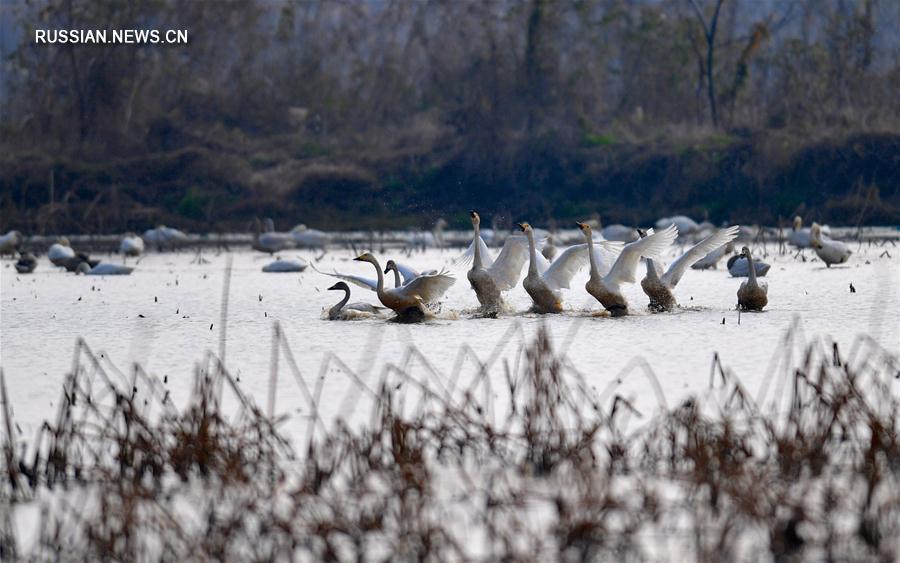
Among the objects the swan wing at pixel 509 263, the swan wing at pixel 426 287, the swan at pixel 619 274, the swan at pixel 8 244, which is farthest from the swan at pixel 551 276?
the swan at pixel 8 244

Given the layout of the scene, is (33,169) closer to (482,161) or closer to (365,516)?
(482,161)

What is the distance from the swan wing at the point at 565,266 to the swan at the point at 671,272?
517mm

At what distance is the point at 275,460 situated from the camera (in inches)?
184

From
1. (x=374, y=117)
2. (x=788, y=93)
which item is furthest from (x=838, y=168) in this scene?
(x=374, y=117)

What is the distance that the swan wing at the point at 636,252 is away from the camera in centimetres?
914

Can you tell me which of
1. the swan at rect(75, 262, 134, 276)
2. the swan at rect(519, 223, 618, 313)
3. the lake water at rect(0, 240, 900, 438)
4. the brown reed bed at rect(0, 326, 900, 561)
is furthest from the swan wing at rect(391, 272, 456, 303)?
the swan at rect(75, 262, 134, 276)

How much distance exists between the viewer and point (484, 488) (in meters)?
4.21

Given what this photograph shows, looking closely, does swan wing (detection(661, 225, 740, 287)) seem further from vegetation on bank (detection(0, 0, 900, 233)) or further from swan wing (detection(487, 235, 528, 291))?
vegetation on bank (detection(0, 0, 900, 233))

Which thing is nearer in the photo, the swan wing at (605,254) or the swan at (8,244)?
the swan wing at (605,254)

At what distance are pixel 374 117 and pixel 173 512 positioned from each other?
31.6 metres

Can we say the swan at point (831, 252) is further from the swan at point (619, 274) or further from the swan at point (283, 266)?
the swan at point (283, 266)

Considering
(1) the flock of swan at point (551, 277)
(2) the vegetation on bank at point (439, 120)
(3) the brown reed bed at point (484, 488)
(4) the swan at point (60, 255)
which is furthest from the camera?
(2) the vegetation on bank at point (439, 120)

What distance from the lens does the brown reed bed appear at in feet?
11.8

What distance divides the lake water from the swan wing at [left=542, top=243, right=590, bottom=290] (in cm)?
29
